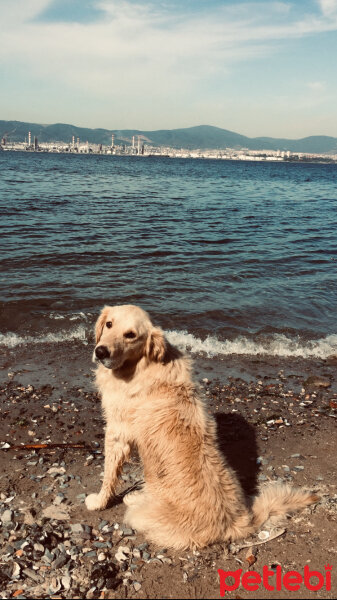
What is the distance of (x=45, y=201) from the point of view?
27.7 meters

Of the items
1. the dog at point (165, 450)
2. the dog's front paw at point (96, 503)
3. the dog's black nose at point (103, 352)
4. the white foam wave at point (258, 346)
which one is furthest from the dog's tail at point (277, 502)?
the white foam wave at point (258, 346)

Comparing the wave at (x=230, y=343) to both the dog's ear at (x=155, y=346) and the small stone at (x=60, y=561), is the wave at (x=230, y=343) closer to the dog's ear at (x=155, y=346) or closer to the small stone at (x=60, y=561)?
the dog's ear at (x=155, y=346)

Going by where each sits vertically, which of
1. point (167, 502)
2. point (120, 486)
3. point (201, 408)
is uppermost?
point (201, 408)

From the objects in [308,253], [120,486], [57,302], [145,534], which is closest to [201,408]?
[145,534]

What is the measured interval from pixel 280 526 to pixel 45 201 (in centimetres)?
2686

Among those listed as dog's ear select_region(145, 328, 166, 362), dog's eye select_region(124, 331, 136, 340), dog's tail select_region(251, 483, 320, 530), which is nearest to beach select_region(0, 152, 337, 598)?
dog's tail select_region(251, 483, 320, 530)

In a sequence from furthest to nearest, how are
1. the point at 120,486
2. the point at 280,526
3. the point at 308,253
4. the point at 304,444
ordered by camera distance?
the point at 308,253
the point at 304,444
the point at 120,486
the point at 280,526

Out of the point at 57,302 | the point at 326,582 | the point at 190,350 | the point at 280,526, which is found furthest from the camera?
the point at 57,302

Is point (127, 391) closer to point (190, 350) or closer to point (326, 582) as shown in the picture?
point (326, 582)

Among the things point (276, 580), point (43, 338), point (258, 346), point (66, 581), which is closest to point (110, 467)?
point (66, 581)

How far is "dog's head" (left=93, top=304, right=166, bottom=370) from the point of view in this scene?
13.6ft

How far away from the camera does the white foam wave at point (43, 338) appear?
29.2 ft

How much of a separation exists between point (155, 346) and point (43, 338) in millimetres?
5690

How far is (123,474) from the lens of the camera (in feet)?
16.9
